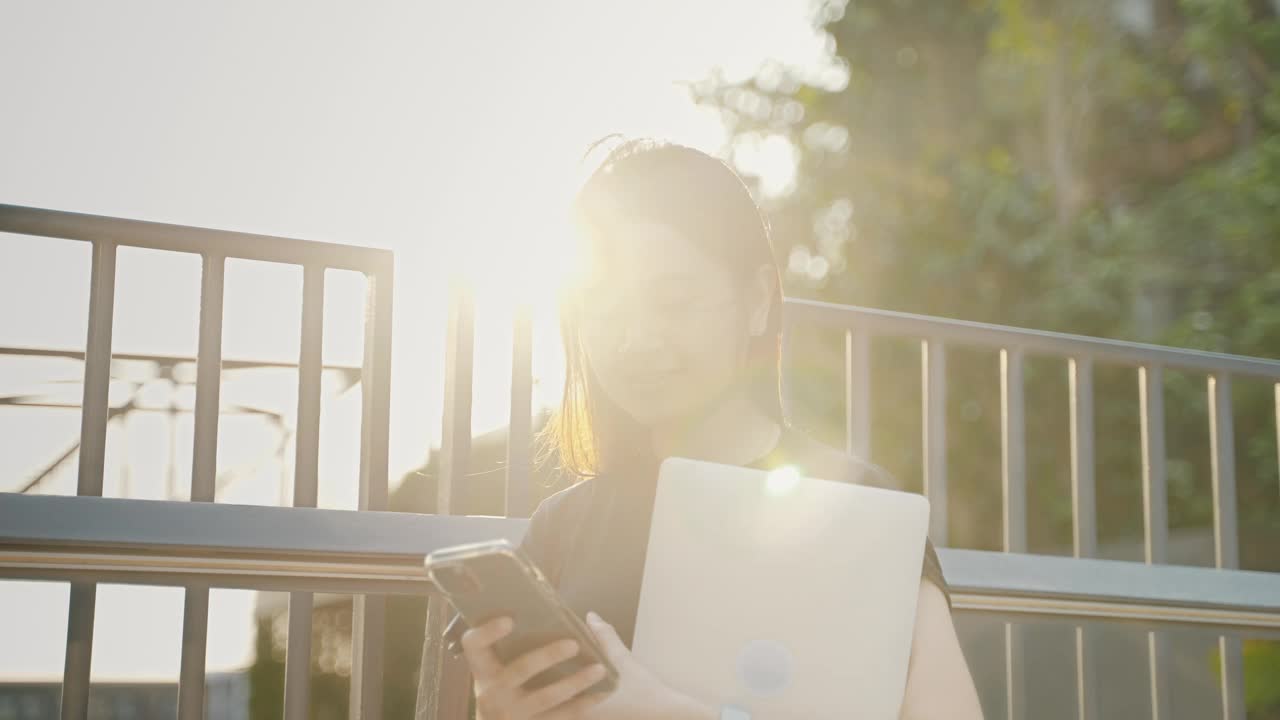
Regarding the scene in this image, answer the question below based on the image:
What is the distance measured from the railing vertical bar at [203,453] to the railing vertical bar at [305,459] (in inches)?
5.9

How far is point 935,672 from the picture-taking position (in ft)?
4.57

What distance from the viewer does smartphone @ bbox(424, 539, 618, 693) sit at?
114 cm

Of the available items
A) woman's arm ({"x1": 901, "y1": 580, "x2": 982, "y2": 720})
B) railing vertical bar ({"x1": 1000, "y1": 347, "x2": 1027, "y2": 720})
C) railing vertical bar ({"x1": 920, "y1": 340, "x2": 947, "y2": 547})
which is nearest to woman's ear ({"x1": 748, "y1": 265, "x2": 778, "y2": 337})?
woman's arm ({"x1": 901, "y1": 580, "x2": 982, "y2": 720})

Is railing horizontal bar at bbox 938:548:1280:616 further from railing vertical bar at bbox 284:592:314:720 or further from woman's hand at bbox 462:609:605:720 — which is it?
woman's hand at bbox 462:609:605:720

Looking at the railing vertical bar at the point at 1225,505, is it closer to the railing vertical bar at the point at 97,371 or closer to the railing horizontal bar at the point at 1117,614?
the railing horizontal bar at the point at 1117,614

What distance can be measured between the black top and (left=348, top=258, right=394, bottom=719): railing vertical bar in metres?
0.76

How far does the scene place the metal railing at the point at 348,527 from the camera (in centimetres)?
209

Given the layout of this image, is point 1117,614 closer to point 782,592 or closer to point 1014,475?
point 1014,475

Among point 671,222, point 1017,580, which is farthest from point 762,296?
point 1017,580

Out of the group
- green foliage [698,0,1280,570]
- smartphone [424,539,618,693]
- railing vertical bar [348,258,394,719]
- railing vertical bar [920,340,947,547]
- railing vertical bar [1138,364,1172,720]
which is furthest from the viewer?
green foliage [698,0,1280,570]

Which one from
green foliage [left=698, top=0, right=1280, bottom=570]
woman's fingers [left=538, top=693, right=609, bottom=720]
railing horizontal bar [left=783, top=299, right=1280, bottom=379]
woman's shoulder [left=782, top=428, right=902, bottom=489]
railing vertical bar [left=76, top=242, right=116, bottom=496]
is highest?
green foliage [left=698, top=0, right=1280, bottom=570]

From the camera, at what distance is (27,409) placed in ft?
7.55

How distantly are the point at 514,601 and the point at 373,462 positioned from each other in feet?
4.11

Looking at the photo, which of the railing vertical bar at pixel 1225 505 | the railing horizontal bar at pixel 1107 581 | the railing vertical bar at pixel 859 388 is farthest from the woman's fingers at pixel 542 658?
the railing vertical bar at pixel 1225 505
